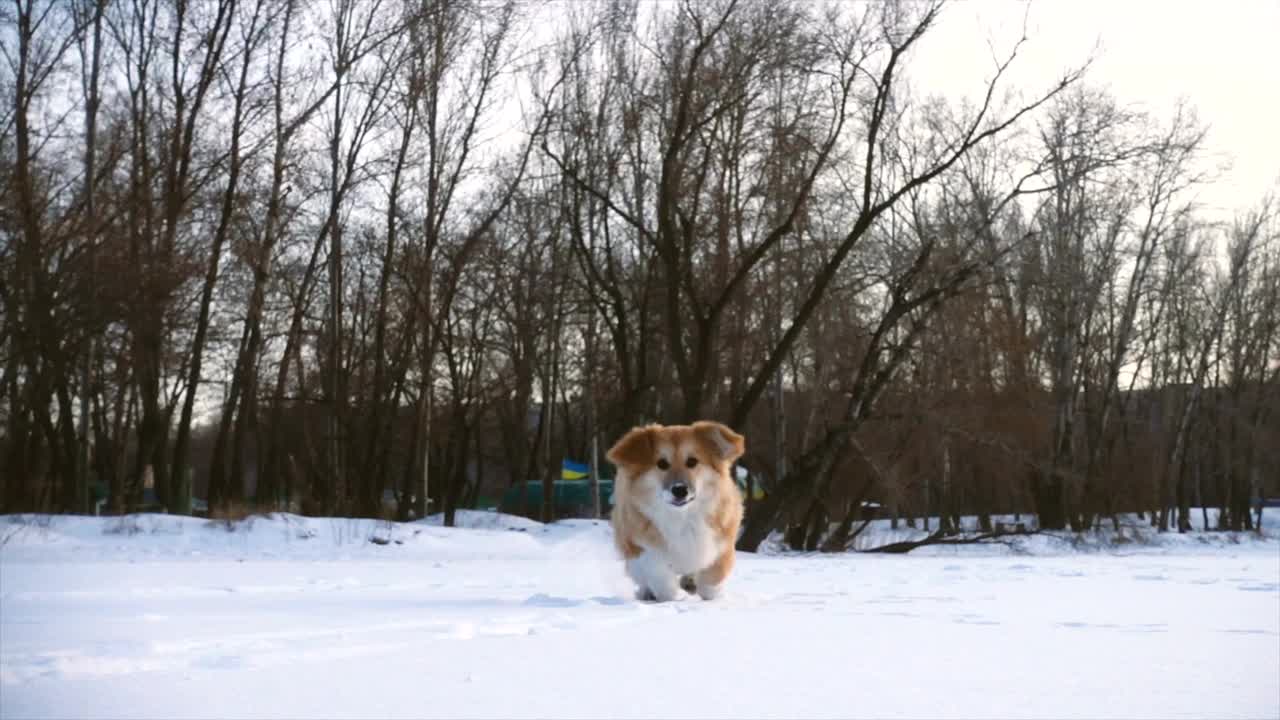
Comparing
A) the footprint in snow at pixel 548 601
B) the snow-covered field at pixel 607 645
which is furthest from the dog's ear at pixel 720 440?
the footprint in snow at pixel 548 601

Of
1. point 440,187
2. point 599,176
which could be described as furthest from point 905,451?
point 440,187

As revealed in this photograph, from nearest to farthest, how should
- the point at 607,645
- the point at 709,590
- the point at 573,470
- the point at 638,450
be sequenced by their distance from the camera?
the point at 607,645, the point at 638,450, the point at 709,590, the point at 573,470

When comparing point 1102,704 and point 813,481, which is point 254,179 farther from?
point 1102,704

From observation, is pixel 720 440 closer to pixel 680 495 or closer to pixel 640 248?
pixel 680 495

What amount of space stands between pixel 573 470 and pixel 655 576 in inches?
1360

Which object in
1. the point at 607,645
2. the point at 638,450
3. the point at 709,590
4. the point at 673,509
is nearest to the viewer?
the point at 607,645

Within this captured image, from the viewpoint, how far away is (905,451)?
1784 centimetres

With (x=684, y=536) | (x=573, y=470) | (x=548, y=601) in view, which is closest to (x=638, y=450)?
(x=684, y=536)

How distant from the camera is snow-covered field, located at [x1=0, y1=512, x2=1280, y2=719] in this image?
3.52 m

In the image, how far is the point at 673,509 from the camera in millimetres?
6809

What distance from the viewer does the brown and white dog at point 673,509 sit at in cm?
686

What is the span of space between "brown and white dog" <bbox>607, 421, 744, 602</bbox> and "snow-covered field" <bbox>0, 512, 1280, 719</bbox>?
0.22m

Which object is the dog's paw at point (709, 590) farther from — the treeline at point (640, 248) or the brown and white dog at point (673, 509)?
Result: the treeline at point (640, 248)

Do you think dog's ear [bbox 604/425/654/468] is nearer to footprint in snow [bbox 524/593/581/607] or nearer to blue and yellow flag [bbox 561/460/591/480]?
footprint in snow [bbox 524/593/581/607]
